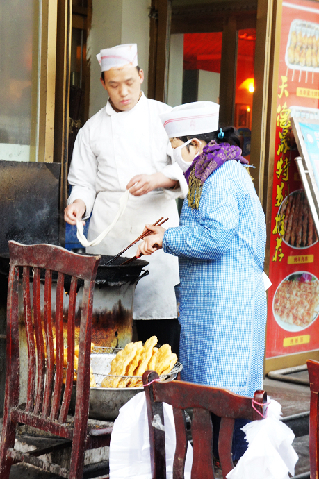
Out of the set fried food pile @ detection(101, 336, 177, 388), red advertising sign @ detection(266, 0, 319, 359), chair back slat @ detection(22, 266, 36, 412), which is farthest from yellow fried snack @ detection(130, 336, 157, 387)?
red advertising sign @ detection(266, 0, 319, 359)

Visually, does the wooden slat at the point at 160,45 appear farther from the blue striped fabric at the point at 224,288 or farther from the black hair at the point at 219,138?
the blue striped fabric at the point at 224,288

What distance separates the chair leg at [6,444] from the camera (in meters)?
2.40

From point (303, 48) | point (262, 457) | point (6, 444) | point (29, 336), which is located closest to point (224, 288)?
point (29, 336)

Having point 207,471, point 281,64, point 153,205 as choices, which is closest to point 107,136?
point 153,205

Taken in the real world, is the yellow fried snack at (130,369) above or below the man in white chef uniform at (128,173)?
below

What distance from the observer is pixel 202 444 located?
1443 mm

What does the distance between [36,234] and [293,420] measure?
1899 mm

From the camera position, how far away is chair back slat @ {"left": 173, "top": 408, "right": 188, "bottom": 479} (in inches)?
58.2

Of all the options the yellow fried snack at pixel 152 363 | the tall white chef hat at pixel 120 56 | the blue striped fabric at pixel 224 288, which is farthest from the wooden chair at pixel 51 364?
the tall white chef hat at pixel 120 56

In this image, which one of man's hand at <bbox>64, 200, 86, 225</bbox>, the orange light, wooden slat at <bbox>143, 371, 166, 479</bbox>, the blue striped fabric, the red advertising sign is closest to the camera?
wooden slat at <bbox>143, 371, 166, 479</bbox>

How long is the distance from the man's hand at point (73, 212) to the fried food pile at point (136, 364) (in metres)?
1.11

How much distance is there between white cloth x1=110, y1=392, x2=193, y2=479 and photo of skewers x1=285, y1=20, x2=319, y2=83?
3.42 m

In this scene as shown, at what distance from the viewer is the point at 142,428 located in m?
1.71

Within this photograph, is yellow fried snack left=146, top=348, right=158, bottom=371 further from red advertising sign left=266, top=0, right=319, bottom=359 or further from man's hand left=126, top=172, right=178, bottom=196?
red advertising sign left=266, top=0, right=319, bottom=359
